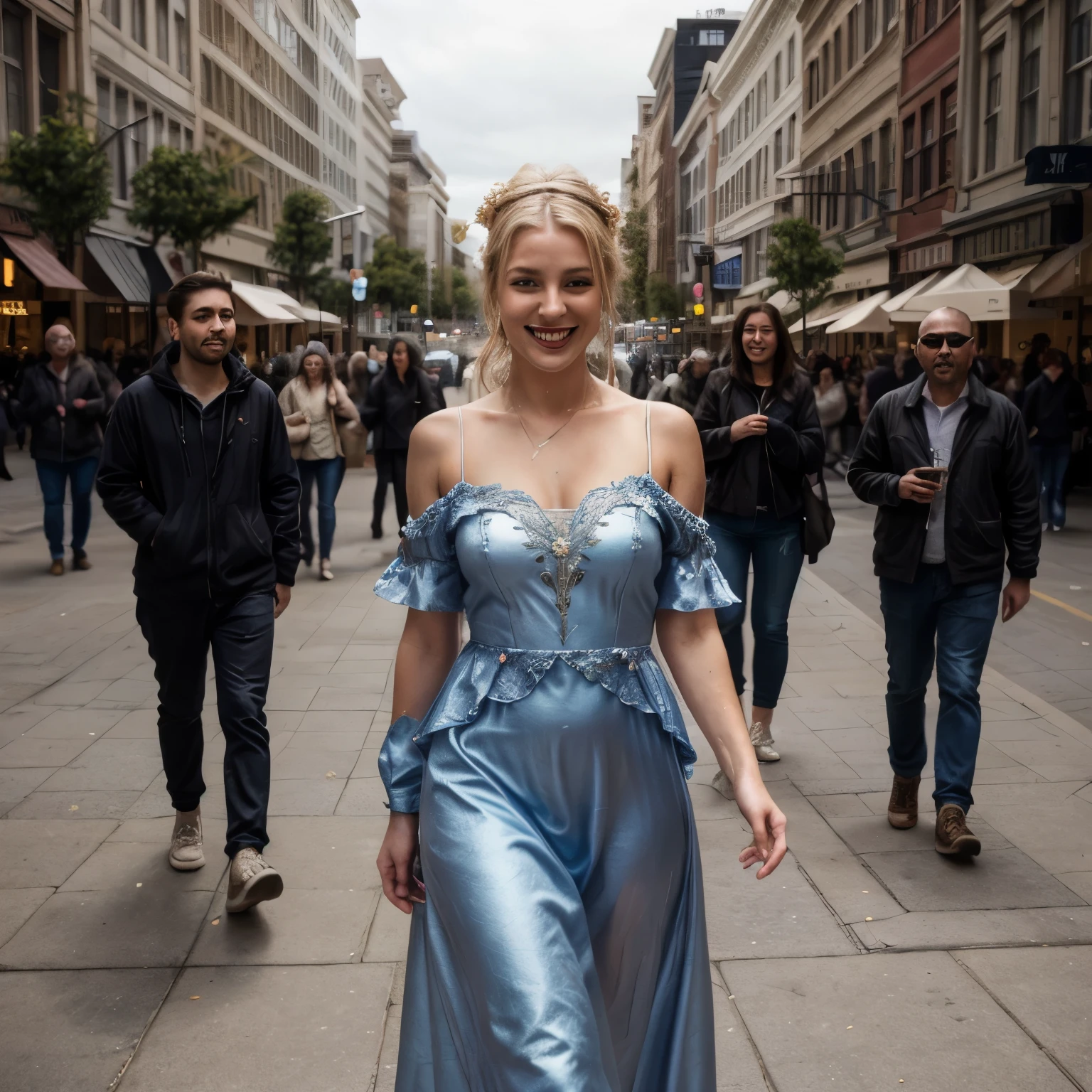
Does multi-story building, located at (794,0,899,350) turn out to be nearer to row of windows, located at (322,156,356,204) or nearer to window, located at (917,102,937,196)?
window, located at (917,102,937,196)

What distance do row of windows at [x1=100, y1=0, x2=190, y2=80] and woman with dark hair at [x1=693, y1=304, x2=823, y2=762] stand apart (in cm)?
3338

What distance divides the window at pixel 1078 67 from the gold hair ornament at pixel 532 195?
20.3 m

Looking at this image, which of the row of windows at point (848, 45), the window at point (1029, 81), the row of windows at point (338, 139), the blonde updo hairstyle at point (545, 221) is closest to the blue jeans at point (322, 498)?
the blonde updo hairstyle at point (545, 221)

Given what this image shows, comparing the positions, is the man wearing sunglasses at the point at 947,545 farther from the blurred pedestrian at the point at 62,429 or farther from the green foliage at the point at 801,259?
the green foliage at the point at 801,259

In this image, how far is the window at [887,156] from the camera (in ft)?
118

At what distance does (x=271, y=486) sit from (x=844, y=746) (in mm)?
2992

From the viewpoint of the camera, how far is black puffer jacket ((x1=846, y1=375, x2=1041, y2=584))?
5.07 metres

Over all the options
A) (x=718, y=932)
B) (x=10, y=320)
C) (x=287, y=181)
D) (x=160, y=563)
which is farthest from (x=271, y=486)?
(x=287, y=181)

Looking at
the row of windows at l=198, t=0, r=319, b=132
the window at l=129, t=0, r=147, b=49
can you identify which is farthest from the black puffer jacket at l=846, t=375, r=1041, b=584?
the row of windows at l=198, t=0, r=319, b=132

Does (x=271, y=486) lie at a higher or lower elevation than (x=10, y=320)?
lower

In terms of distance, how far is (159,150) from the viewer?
3334 cm

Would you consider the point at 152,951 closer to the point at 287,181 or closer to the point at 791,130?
the point at 791,130

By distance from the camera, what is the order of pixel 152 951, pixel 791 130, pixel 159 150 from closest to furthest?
1. pixel 152 951
2. pixel 159 150
3. pixel 791 130

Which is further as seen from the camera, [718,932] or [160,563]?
[160,563]
